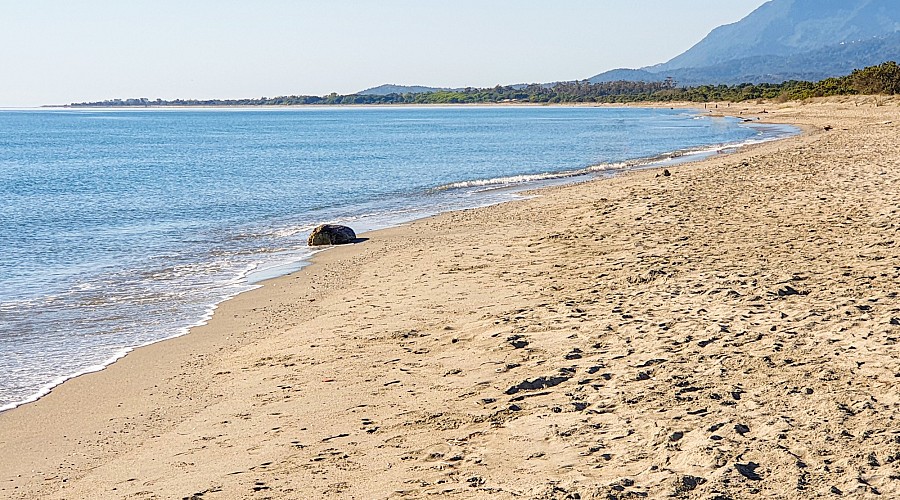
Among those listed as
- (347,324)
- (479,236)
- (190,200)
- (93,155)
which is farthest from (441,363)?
(93,155)

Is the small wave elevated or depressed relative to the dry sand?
depressed

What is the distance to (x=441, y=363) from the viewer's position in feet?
26.7

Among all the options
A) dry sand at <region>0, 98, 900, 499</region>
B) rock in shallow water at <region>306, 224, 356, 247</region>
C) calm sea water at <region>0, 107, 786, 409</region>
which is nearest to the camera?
dry sand at <region>0, 98, 900, 499</region>

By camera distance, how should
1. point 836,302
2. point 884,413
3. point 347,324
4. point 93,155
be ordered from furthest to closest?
point 93,155
point 347,324
point 836,302
point 884,413

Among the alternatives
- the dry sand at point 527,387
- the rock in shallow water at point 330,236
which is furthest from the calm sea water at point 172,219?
the dry sand at point 527,387

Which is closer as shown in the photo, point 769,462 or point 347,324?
point 769,462

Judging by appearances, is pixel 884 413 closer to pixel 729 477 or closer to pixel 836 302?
pixel 729 477

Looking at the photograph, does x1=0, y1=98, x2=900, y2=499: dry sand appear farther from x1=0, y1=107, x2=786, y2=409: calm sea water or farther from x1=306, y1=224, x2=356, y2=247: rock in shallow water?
x1=306, y1=224, x2=356, y2=247: rock in shallow water

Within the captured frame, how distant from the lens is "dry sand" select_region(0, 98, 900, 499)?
545 centimetres

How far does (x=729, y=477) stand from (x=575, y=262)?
25.8ft

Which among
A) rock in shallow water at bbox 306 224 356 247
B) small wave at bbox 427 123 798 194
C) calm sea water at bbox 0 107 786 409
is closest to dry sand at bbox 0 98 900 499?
calm sea water at bbox 0 107 786 409

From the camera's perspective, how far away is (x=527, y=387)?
7.10 m

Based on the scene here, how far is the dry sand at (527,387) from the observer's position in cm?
545

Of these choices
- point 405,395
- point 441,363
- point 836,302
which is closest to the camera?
point 405,395
